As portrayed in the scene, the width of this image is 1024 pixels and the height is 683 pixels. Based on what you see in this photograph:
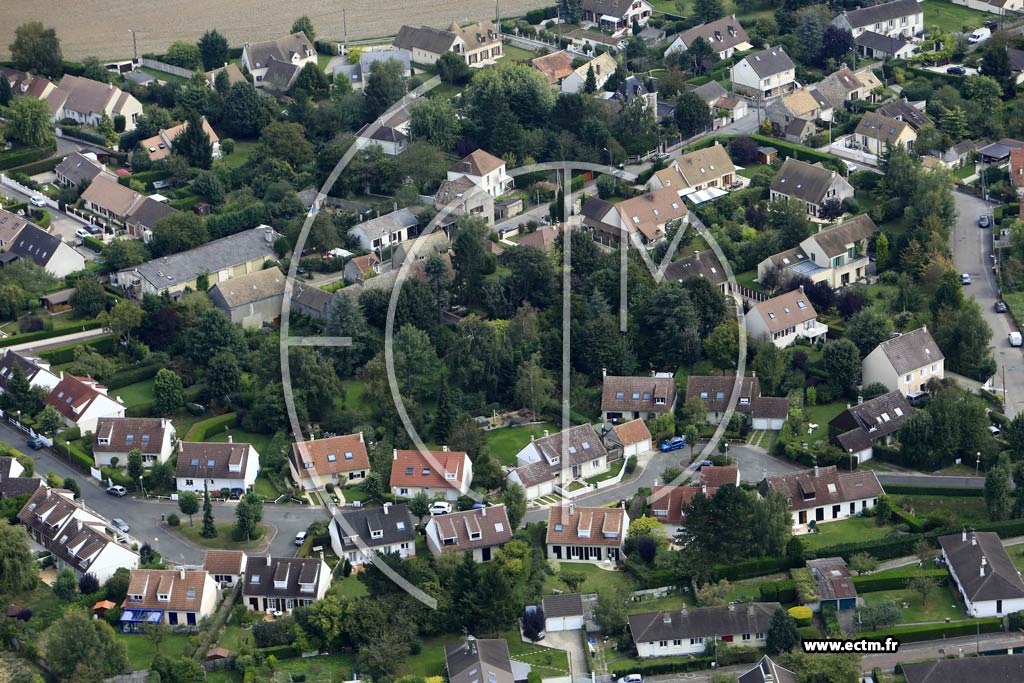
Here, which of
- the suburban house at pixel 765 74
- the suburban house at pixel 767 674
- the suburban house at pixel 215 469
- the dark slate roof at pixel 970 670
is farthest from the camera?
the suburban house at pixel 765 74

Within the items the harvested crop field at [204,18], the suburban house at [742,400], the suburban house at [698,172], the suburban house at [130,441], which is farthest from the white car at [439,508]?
the harvested crop field at [204,18]

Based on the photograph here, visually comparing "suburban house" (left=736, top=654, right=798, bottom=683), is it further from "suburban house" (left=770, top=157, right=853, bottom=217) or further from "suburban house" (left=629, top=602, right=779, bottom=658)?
"suburban house" (left=770, top=157, right=853, bottom=217)

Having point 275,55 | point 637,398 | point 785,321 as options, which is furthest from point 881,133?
point 275,55

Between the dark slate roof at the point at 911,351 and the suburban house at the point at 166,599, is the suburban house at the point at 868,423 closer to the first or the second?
the dark slate roof at the point at 911,351

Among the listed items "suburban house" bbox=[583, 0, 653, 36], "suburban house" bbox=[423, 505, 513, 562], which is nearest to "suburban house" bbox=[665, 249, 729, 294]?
"suburban house" bbox=[423, 505, 513, 562]

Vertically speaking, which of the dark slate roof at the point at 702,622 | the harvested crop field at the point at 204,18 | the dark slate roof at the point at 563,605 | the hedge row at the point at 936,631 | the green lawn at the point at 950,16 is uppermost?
the harvested crop field at the point at 204,18

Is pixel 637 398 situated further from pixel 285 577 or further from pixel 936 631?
pixel 936 631
